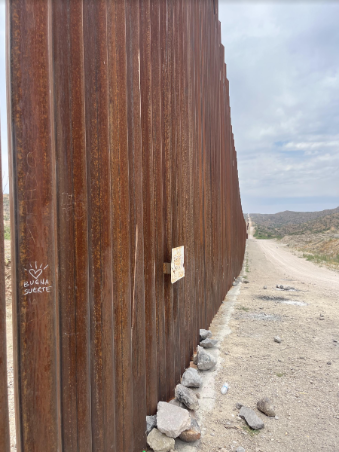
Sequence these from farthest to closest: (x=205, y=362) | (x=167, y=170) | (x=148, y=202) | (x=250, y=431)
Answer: (x=205, y=362) → (x=167, y=170) → (x=250, y=431) → (x=148, y=202)

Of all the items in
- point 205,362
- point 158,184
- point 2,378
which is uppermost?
point 158,184

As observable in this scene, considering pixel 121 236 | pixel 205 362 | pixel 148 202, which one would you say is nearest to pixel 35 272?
pixel 121 236

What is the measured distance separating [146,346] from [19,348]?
4.54 feet

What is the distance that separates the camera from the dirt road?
272cm

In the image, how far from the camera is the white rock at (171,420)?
8.08 feet

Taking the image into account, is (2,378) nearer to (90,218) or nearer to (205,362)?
(90,218)

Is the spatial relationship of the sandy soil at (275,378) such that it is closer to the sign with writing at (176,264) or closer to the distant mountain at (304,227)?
the sign with writing at (176,264)

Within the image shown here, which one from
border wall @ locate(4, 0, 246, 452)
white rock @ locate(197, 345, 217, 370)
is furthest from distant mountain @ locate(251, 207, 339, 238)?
border wall @ locate(4, 0, 246, 452)

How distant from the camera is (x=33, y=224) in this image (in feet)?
4.75

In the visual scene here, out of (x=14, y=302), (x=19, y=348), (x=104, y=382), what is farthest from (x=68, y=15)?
(x=104, y=382)

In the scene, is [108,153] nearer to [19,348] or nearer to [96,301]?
[96,301]

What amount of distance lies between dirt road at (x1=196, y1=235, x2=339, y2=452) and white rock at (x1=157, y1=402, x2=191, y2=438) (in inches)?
9.9

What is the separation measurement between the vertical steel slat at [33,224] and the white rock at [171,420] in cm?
122

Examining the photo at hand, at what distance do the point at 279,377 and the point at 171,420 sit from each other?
1.94 meters
